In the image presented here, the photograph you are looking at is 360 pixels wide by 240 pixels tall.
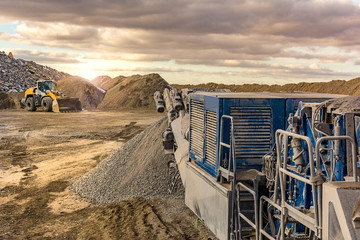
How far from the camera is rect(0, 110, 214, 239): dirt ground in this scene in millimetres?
9437

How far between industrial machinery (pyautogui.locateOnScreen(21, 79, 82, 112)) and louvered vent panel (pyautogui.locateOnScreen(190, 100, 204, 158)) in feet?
96.4

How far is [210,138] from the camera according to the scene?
7.90m

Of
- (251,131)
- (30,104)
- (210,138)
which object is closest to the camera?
(251,131)

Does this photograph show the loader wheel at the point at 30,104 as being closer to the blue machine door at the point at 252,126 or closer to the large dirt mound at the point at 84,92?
the large dirt mound at the point at 84,92

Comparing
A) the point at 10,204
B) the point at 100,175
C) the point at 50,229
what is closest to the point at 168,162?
the point at 100,175

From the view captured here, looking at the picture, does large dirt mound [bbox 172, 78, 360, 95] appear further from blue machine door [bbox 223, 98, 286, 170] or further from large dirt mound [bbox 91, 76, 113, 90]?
blue machine door [bbox 223, 98, 286, 170]

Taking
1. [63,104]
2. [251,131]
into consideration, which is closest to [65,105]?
[63,104]

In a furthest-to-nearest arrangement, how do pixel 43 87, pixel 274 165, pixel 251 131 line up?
pixel 43 87
pixel 251 131
pixel 274 165

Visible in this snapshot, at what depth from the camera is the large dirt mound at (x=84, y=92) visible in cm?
4475

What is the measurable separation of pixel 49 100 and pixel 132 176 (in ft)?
87.9

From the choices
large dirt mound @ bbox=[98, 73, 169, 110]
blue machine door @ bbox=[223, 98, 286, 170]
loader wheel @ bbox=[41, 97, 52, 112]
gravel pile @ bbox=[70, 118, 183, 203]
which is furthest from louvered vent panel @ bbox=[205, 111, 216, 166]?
large dirt mound @ bbox=[98, 73, 169, 110]

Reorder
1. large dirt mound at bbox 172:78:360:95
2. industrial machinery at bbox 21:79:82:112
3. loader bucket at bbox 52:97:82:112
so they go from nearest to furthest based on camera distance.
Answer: loader bucket at bbox 52:97:82:112 → industrial machinery at bbox 21:79:82:112 → large dirt mound at bbox 172:78:360:95

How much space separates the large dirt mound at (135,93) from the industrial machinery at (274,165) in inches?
1253

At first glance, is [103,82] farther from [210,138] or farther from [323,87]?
[210,138]
